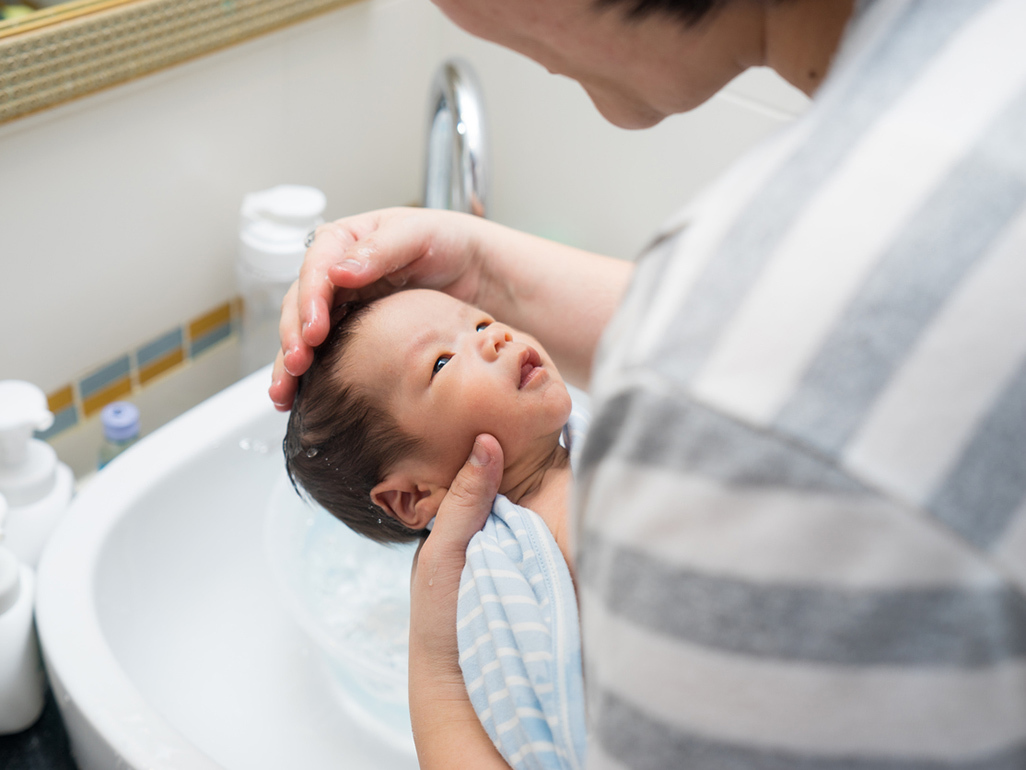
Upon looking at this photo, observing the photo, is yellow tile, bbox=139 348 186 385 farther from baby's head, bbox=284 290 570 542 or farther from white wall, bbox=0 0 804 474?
baby's head, bbox=284 290 570 542

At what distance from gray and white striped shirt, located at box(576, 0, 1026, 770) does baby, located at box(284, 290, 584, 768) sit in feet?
1.38

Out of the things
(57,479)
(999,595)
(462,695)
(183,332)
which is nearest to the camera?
(999,595)

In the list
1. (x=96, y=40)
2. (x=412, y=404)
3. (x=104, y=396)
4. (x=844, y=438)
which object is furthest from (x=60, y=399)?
(x=844, y=438)

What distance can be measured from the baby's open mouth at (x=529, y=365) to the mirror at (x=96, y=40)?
54 cm

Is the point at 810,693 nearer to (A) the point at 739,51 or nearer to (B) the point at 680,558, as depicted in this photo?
(B) the point at 680,558

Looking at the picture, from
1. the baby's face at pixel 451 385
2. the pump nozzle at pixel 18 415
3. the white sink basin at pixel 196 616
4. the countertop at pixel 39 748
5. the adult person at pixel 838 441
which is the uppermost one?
the adult person at pixel 838 441

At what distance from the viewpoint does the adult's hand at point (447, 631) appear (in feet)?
2.21

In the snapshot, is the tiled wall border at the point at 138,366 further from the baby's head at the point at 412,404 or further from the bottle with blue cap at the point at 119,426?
the baby's head at the point at 412,404

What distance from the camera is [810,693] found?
33cm

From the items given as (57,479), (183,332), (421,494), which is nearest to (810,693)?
(421,494)

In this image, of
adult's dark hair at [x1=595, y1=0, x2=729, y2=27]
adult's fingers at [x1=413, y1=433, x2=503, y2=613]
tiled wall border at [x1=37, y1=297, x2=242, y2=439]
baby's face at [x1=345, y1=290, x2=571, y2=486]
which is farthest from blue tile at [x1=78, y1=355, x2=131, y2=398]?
adult's dark hair at [x1=595, y1=0, x2=729, y2=27]

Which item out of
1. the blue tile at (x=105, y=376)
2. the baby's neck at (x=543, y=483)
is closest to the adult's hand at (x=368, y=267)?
the baby's neck at (x=543, y=483)

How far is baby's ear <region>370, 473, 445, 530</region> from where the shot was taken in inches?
34.0

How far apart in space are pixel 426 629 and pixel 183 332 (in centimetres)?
69
